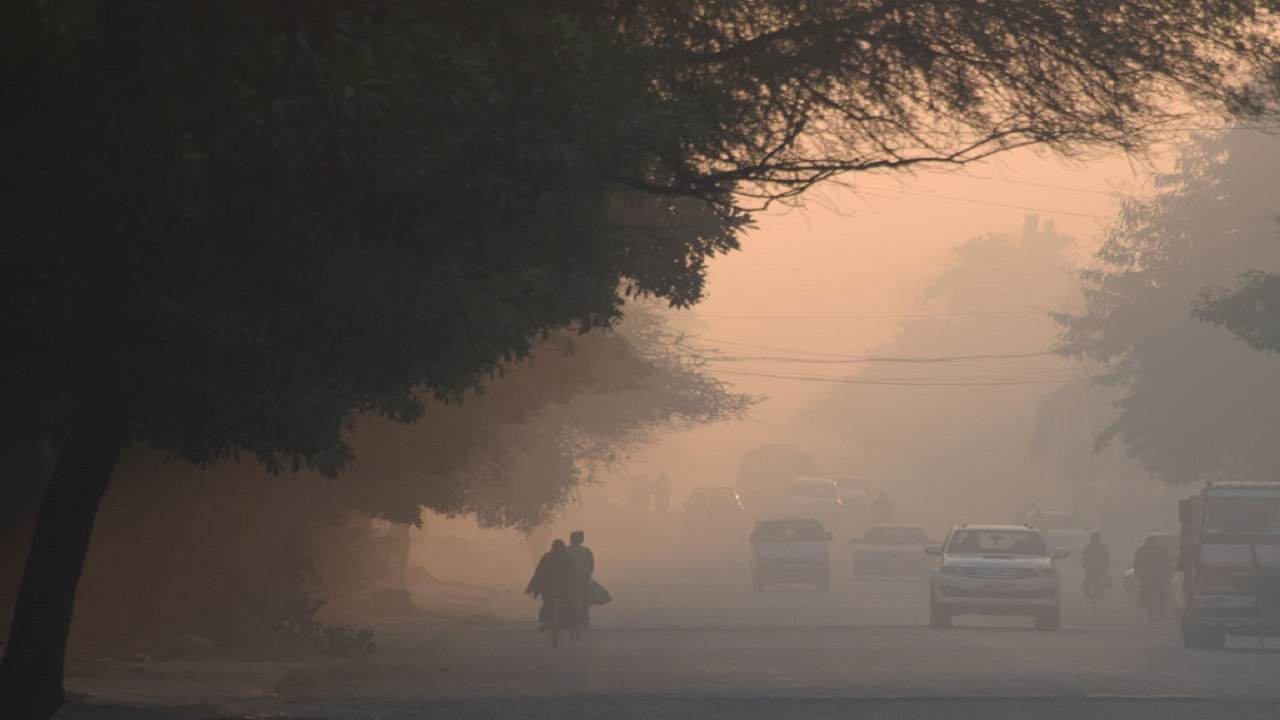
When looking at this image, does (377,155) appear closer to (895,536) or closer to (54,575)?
(54,575)

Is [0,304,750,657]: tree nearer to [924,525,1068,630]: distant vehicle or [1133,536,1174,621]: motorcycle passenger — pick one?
[924,525,1068,630]: distant vehicle

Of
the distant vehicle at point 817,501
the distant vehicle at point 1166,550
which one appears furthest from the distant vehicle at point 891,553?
the distant vehicle at point 817,501

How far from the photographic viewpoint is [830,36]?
13797mm

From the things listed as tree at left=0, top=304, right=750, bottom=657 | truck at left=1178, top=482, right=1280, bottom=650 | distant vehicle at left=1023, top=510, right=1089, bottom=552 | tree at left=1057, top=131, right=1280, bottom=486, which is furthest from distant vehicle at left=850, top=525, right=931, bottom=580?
tree at left=0, top=304, right=750, bottom=657

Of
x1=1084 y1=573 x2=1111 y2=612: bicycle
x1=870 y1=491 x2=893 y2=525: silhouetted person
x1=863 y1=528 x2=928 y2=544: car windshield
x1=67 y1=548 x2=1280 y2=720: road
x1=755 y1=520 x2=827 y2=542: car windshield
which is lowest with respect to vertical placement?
x1=67 y1=548 x2=1280 y2=720: road

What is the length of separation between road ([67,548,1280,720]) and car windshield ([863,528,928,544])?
68.6ft

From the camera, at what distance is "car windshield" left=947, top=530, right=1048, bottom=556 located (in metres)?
34.0

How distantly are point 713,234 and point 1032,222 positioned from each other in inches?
6444

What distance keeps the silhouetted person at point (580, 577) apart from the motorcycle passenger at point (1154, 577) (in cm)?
1131

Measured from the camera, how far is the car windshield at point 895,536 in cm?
5609

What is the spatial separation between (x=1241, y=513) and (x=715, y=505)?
216 feet

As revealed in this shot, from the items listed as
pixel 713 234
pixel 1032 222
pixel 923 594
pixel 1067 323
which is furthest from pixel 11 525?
pixel 1032 222

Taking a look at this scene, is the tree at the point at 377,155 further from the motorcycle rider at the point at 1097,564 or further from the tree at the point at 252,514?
the motorcycle rider at the point at 1097,564

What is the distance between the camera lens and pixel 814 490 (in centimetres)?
8256
